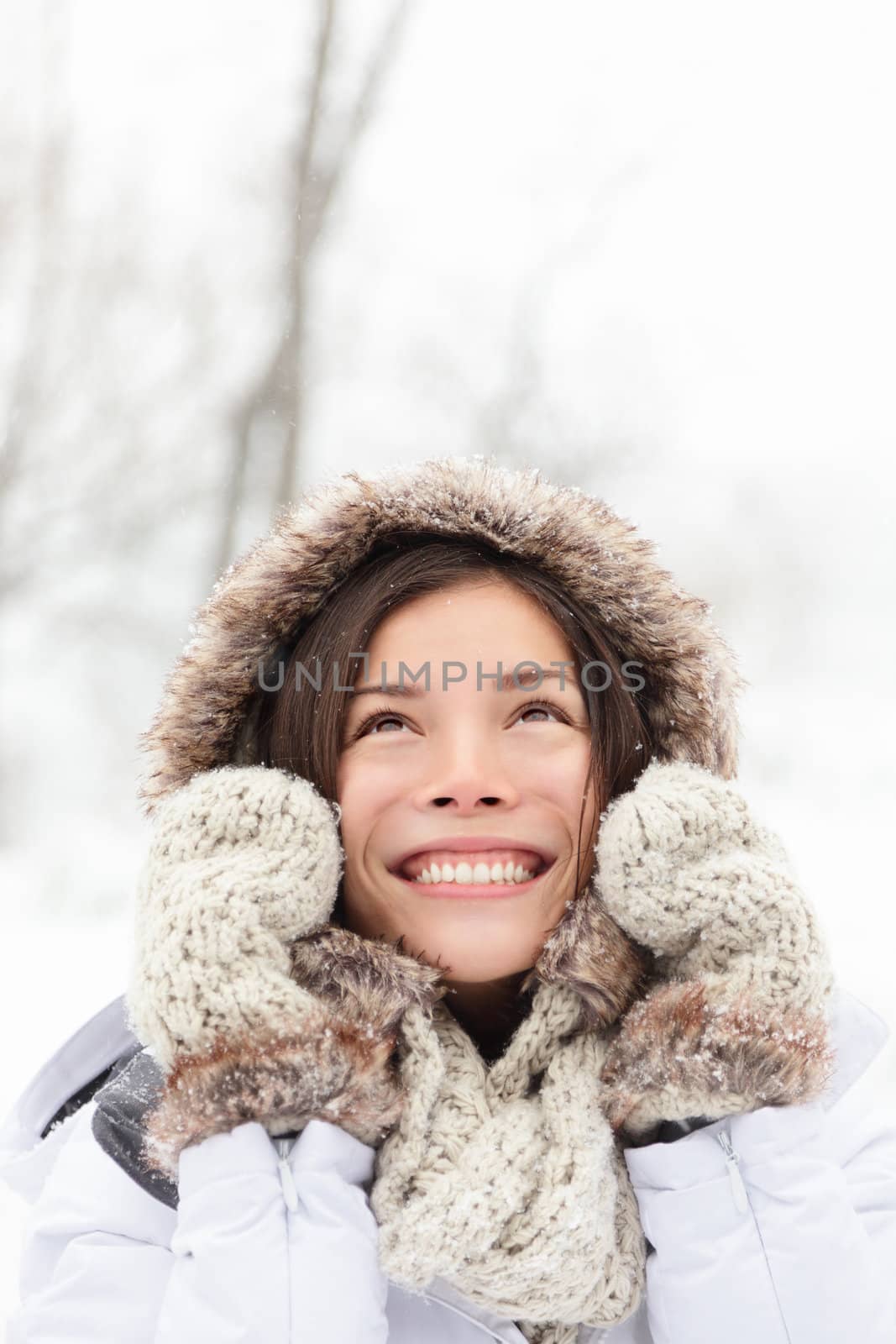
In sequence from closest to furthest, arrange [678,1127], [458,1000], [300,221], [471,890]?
[678,1127] → [471,890] → [458,1000] → [300,221]

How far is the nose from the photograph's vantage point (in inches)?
44.4

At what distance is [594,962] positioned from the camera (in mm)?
1112

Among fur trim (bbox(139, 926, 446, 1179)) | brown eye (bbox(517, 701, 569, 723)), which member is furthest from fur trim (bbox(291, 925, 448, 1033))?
brown eye (bbox(517, 701, 569, 723))

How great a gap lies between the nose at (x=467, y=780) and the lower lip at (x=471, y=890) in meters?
0.09

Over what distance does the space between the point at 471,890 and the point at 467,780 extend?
14 centimetres

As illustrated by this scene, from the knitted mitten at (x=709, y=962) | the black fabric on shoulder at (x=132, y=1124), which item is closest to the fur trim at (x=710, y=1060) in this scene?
the knitted mitten at (x=709, y=962)

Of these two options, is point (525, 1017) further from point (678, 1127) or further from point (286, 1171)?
point (286, 1171)

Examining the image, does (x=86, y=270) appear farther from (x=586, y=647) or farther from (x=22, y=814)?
(x=586, y=647)

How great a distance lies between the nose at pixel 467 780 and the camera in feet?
3.70

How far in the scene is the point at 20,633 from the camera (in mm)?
5184

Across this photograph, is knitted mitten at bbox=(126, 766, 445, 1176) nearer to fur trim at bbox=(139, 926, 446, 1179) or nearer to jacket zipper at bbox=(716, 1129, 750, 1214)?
fur trim at bbox=(139, 926, 446, 1179)

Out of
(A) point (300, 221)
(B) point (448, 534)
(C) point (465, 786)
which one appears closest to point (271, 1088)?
(C) point (465, 786)

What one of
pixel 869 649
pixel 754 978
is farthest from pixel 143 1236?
pixel 869 649

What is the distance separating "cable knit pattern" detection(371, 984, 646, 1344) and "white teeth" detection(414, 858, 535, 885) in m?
0.14
